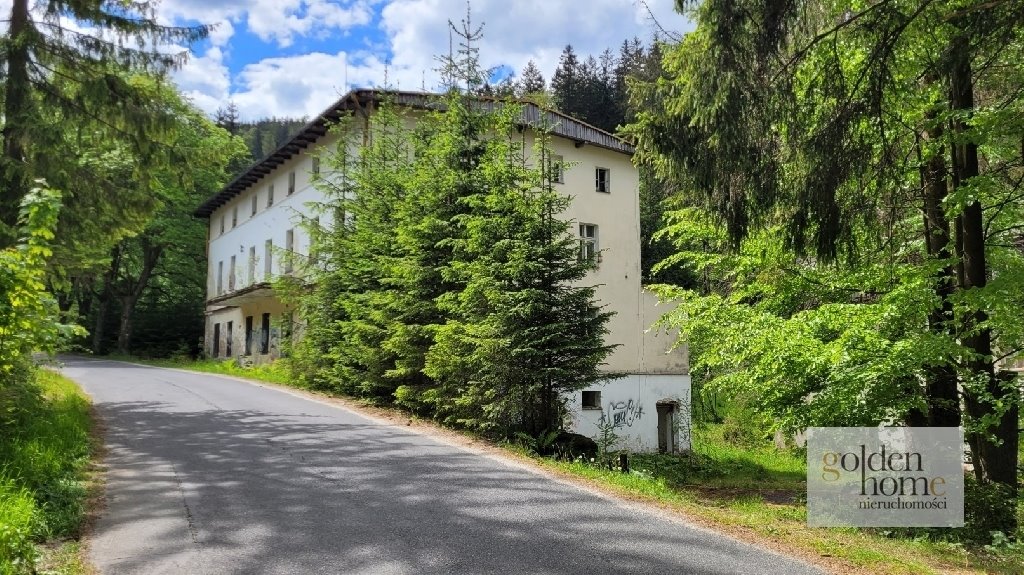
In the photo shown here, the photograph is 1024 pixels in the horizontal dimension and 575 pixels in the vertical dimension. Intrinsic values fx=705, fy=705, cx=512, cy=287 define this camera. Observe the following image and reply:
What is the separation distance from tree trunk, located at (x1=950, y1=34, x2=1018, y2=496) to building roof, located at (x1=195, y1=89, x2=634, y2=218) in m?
7.06

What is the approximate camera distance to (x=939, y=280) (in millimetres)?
8984

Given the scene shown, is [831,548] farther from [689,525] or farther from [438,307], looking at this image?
[438,307]

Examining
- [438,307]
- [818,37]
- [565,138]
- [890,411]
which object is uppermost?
[565,138]

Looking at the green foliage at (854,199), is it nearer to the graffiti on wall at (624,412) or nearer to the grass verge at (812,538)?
the grass verge at (812,538)

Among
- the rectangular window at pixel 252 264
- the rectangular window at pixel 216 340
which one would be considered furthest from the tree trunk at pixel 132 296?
the rectangular window at pixel 252 264

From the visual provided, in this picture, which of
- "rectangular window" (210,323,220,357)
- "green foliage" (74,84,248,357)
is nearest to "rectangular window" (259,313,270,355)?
"rectangular window" (210,323,220,357)

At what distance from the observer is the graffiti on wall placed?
2214cm

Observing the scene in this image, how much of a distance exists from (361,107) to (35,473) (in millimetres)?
16979

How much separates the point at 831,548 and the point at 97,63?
1342 centimetres

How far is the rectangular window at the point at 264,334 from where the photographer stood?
32562 mm

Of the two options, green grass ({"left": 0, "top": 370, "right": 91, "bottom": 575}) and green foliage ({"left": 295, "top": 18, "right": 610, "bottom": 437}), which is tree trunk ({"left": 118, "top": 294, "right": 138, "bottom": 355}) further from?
green grass ({"left": 0, "top": 370, "right": 91, "bottom": 575})

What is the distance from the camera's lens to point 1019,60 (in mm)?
7773

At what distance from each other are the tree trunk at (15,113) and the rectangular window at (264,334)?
21.6 meters

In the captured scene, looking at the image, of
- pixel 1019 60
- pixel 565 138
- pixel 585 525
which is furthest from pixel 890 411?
pixel 565 138
